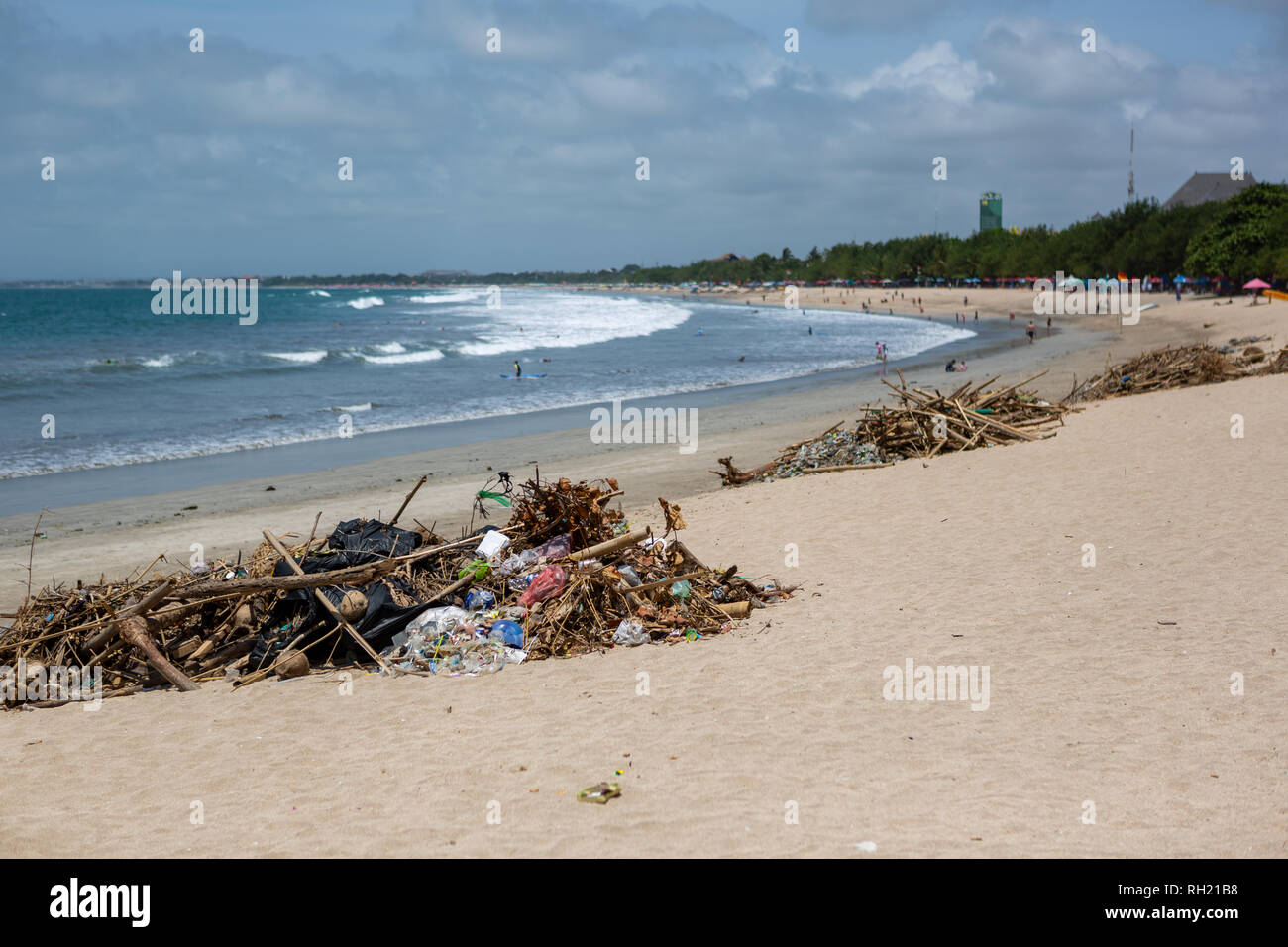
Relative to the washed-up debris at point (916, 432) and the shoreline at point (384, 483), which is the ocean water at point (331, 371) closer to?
the shoreline at point (384, 483)

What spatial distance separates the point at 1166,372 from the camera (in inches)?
734

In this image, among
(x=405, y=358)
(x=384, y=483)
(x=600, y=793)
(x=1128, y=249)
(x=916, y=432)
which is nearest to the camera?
(x=600, y=793)

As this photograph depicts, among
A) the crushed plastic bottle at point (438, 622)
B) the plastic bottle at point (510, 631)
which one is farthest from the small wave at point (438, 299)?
the plastic bottle at point (510, 631)

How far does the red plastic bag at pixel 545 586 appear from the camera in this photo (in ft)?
23.7

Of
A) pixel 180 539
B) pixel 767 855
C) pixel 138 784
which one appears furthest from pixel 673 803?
pixel 180 539

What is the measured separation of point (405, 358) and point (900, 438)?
105ft

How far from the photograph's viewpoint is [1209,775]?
14.6 ft

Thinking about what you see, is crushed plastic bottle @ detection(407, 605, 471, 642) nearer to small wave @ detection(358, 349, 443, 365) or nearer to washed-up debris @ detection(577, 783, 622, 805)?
washed-up debris @ detection(577, 783, 622, 805)

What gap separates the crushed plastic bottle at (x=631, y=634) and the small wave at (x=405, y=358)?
115 ft

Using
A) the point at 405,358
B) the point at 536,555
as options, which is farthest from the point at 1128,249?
the point at 536,555

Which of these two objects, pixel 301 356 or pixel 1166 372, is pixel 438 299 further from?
pixel 1166 372

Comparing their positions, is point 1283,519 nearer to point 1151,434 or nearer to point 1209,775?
point 1151,434

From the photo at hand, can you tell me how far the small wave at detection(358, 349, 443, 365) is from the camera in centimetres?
4028

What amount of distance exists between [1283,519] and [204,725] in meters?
9.87
